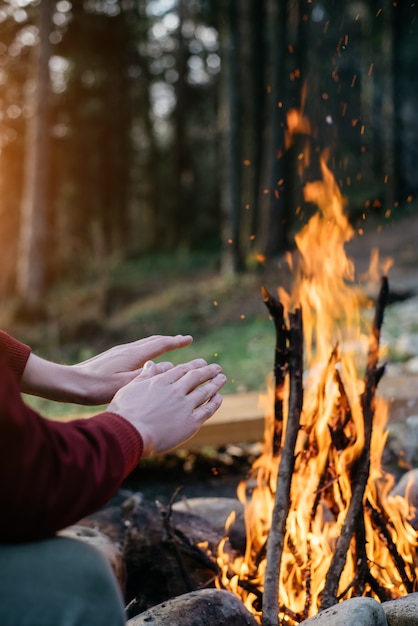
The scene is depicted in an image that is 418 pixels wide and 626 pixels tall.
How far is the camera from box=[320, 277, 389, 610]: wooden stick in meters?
2.87

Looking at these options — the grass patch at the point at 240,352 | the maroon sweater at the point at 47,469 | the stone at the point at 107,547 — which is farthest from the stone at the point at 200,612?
the grass patch at the point at 240,352

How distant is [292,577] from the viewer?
122 inches

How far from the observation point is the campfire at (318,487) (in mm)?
2922

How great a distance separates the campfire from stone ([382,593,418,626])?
0.26m

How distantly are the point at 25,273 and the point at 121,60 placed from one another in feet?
34.2

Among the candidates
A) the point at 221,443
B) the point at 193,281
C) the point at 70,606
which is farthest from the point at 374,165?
the point at 70,606

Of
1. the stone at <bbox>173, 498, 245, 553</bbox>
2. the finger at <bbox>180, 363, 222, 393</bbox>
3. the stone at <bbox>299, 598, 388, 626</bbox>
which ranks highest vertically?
the finger at <bbox>180, 363, 222, 393</bbox>

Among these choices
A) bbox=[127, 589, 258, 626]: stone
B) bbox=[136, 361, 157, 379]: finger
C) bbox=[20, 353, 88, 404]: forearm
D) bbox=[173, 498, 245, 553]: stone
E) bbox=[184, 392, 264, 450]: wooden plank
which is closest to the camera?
bbox=[136, 361, 157, 379]: finger

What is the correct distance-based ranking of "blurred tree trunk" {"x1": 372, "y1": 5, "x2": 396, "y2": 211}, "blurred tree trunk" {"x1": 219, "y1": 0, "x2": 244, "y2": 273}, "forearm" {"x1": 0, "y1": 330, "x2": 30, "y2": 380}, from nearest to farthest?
"forearm" {"x1": 0, "y1": 330, "x2": 30, "y2": 380}
"blurred tree trunk" {"x1": 219, "y1": 0, "x2": 244, "y2": 273}
"blurred tree trunk" {"x1": 372, "y1": 5, "x2": 396, "y2": 211}

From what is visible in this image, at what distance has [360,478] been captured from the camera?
2.99 meters

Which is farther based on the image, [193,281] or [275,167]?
[193,281]

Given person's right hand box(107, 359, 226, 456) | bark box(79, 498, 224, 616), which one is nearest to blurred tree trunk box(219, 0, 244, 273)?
bark box(79, 498, 224, 616)

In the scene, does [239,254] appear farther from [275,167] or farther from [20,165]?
[20,165]

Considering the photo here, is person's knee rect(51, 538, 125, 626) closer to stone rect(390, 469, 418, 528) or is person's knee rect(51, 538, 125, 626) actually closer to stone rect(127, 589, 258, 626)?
stone rect(127, 589, 258, 626)
